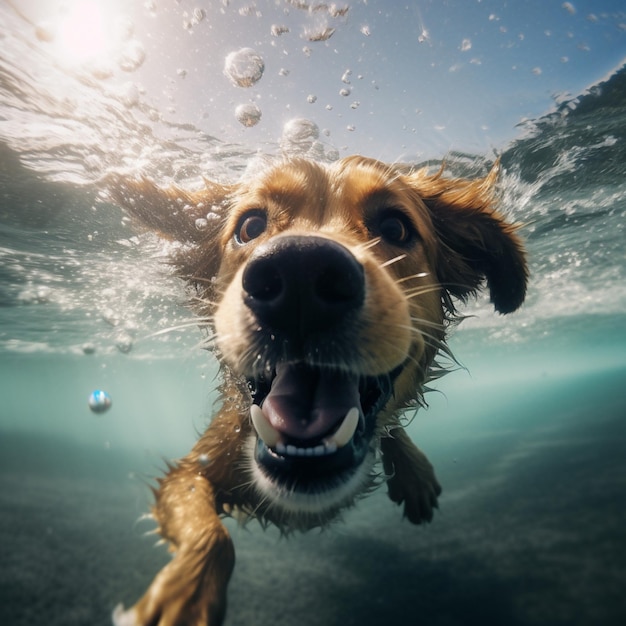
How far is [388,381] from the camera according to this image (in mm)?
2461

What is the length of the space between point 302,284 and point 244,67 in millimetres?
3468

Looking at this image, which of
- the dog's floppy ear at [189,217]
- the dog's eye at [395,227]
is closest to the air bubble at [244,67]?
the dog's floppy ear at [189,217]

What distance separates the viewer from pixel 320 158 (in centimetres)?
584

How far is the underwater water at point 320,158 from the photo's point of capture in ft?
13.1

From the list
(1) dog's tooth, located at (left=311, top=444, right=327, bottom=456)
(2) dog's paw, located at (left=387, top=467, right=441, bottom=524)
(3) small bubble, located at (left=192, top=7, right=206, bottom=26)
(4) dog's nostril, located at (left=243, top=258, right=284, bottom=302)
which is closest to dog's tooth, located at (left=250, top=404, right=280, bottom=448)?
(1) dog's tooth, located at (left=311, top=444, right=327, bottom=456)

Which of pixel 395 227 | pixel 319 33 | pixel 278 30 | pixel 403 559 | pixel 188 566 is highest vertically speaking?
pixel 319 33

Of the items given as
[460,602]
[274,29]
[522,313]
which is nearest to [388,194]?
[274,29]

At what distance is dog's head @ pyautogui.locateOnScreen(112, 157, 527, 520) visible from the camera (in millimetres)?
1688

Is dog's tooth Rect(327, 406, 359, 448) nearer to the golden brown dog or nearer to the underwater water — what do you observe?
the golden brown dog

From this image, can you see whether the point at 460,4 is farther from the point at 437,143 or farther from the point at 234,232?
the point at 234,232

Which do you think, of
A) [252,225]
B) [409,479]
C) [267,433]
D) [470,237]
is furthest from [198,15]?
[409,479]

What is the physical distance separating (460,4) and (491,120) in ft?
7.50

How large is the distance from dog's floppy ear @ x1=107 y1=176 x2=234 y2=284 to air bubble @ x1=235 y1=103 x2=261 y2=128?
0.94 metres

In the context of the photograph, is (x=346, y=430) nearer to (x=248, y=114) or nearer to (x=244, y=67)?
(x=244, y=67)
